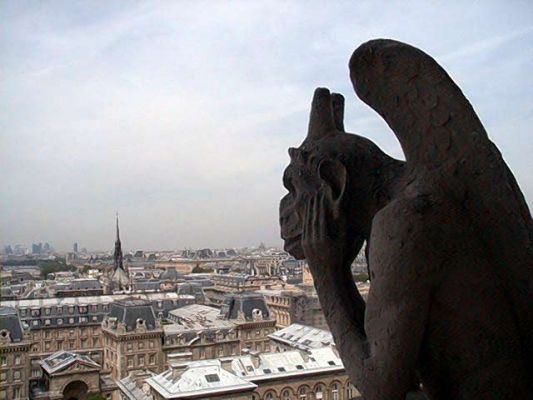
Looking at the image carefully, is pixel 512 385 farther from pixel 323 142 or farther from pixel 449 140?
pixel 323 142

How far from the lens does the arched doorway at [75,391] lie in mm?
26969

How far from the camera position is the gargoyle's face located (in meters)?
2.10

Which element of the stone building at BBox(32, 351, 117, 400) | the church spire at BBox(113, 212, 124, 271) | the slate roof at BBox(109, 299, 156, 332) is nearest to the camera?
the stone building at BBox(32, 351, 117, 400)

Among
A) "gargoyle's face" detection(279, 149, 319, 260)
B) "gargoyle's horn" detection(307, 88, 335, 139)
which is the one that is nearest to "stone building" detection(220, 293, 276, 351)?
"gargoyle's face" detection(279, 149, 319, 260)

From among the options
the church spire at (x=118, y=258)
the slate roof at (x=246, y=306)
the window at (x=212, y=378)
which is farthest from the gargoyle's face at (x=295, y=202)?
the church spire at (x=118, y=258)

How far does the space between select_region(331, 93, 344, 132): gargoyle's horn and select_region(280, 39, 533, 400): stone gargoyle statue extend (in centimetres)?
31

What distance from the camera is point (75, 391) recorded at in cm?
2733

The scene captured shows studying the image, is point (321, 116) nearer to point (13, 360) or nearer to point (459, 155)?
point (459, 155)

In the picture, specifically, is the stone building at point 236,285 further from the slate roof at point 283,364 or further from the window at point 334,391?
the window at point 334,391

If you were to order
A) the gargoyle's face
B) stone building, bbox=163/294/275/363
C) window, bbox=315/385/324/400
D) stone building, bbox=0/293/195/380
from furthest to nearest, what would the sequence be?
stone building, bbox=0/293/195/380, stone building, bbox=163/294/275/363, window, bbox=315/385/324/400, the gargoyle's face

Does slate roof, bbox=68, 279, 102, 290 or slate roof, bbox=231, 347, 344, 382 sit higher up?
Result: slate roof, bbox=68, 279, 102, 290

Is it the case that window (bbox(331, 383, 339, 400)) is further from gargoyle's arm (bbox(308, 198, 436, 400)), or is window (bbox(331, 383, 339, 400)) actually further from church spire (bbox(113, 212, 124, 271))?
church spire (bbox(113, 212, 124, 271))

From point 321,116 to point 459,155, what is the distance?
555 mm

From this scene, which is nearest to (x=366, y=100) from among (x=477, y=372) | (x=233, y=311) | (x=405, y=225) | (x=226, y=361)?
(x=405, y=225)
